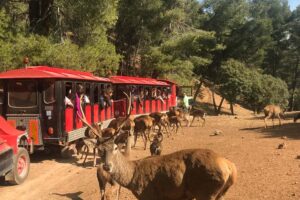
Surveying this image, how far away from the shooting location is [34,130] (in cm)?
1398

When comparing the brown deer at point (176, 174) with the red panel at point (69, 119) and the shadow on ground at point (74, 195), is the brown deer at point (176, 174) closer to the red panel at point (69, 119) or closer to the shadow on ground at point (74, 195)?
the shadow on ground at point (74, 195)

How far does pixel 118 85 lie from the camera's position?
25.5 m

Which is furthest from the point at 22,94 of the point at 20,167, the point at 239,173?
the point at 239,173

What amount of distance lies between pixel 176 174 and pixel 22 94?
29.9 feet

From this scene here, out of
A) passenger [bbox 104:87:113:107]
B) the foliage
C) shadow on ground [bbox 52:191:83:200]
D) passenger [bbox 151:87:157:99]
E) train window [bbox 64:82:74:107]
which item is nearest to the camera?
shadow on ground [bbox 52:191:83:200]

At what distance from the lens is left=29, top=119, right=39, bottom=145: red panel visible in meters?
13.9

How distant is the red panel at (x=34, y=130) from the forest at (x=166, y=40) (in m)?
6.58

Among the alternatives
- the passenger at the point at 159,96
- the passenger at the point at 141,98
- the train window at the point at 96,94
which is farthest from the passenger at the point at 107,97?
the passenger at the point at 159,96

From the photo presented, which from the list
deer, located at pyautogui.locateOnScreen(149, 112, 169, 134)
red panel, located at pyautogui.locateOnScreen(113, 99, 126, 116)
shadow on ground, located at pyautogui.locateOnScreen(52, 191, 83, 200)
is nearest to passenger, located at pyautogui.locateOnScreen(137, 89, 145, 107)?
red panel, located at pyautogui.locateOnScreen(113, 99, 126, 116)

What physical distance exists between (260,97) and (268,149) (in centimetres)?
3265

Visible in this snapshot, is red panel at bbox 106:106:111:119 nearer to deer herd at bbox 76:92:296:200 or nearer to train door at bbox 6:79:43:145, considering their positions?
train door at bbox 6:79:43:145

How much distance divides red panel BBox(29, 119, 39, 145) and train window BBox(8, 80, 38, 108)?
0.55 metres

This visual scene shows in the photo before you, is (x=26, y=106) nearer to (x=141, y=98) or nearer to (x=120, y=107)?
(x=120, y=107)

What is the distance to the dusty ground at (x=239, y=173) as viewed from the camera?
1022cm
